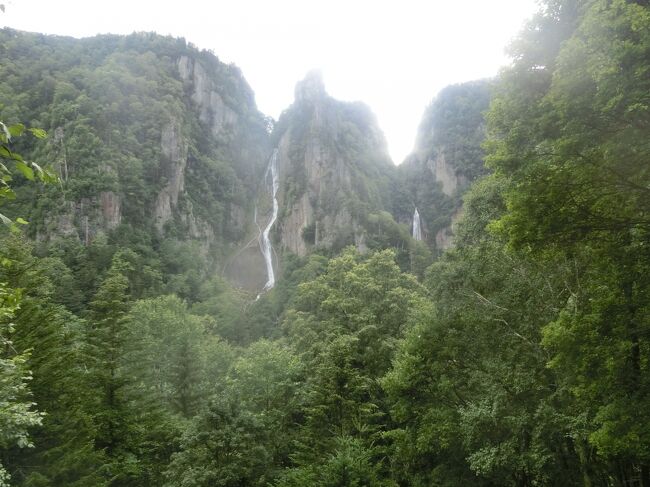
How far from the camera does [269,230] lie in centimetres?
9819

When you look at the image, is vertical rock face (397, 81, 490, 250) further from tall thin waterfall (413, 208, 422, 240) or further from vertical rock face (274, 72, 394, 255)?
vertical rock face (274, 72, 394, 255)

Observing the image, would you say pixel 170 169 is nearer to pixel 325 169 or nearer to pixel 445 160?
pixel 325 169

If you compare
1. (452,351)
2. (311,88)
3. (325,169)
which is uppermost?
(311,88)

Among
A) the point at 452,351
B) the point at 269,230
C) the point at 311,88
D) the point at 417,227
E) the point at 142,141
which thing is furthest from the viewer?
the point at 311,88

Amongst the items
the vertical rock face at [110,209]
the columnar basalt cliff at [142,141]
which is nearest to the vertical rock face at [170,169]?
the columnar basalt cliff at [142,141]

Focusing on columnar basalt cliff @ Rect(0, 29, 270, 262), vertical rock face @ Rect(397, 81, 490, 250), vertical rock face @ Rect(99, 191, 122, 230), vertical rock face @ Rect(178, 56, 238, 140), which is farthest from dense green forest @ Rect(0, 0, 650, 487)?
vertical rock face @ Rect(178, 56, 238, 140)

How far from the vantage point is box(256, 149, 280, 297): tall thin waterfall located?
275 ft

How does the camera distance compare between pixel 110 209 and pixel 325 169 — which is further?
pixel 325 169

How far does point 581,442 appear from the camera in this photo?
1087 centimetres

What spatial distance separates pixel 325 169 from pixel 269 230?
58.9 ft

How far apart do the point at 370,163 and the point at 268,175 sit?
1039 inches

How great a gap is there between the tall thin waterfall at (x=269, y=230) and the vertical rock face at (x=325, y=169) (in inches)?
115

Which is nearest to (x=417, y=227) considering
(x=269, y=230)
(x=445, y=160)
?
(x=445, y=160)

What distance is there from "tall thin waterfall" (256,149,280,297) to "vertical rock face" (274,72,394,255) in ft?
9.57
